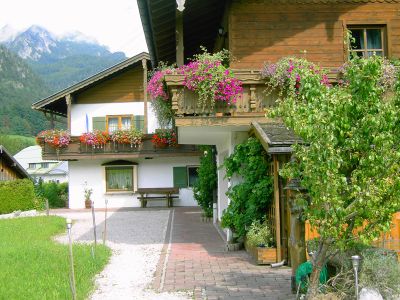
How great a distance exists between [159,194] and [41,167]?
138ft

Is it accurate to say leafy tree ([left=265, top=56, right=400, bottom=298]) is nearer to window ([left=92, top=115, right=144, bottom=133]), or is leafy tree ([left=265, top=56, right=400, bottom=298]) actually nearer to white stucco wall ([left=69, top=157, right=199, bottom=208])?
white stucco wall ([left=69, top=157, right=199, bottom=208])

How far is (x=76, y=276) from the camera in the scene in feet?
26.8

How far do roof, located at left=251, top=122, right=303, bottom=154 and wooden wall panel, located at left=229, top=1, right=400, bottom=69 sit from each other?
1.93m

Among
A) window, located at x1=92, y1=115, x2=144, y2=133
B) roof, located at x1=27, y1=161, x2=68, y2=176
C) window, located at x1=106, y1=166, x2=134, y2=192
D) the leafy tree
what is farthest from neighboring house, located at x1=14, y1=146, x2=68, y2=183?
the leafy tree

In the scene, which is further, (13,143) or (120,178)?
(13,143)

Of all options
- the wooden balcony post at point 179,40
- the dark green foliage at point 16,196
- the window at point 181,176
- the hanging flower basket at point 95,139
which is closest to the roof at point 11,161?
the dark green foliage at point 16,196

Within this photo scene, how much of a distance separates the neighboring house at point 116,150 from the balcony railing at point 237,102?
46.7 feet

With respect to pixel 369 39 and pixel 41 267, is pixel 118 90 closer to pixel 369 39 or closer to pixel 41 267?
pixel 369 39

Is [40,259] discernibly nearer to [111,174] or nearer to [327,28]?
[327,28]

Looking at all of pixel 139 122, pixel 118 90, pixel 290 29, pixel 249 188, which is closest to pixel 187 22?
pixel 290 29

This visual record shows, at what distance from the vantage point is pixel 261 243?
928 centimetres

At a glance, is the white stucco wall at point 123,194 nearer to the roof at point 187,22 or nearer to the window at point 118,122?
the window at point 118,122

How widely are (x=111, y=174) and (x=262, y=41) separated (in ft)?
52.8

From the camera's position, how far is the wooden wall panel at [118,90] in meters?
26.0
